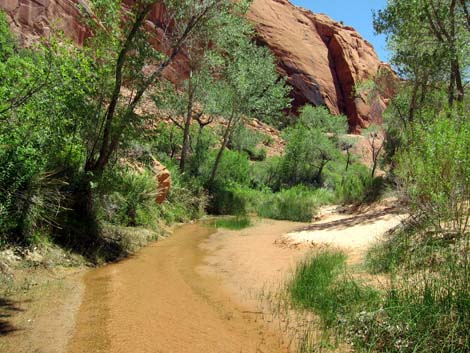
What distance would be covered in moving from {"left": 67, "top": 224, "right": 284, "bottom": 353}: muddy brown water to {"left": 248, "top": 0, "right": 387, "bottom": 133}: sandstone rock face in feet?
155

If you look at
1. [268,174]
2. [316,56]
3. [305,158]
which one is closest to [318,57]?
[316,56]

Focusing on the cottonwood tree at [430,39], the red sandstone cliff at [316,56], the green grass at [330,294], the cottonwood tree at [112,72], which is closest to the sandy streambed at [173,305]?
the green grass at [330,294]

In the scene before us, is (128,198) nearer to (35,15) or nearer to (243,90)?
(243,90)

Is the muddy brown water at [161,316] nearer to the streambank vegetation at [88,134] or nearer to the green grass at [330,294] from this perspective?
the green grass at [330,294]

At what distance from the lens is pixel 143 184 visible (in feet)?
39.2

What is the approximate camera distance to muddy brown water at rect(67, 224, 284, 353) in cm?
420

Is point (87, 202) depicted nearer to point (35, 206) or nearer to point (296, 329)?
point (35, 206)

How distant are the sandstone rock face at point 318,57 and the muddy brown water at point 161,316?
155 ft

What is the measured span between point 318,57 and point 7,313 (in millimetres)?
59699

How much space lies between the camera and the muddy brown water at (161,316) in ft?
13.8

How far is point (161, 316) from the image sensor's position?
500 centimetres

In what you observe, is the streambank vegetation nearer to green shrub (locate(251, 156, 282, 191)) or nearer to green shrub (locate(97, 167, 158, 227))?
green shrub (locate(97, 167, 158, 227))

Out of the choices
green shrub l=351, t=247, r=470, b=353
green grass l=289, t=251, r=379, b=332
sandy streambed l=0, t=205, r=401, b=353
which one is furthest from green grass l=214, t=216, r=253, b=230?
green shrub l=351, t=247, r=470, b=353

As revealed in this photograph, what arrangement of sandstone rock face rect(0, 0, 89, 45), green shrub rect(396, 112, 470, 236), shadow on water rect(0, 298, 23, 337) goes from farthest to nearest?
sandstone rock face rect(0, 0, 89, 45), green shrub rect(396, 112, 470, 236), shadow on water rect(0, 298, 23, 337)
